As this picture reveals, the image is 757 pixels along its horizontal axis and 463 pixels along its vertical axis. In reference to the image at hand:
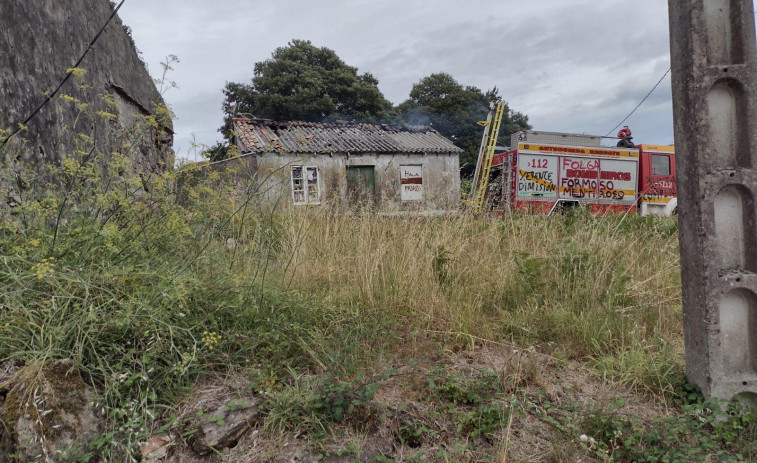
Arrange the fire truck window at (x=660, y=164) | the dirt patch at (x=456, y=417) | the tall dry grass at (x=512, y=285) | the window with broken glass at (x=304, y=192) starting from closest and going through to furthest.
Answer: the dirt patch at (x=456, y=417)
the tall dry grass at (x=512, y=285)
the window with broken glass at (x=304, y=192)
the fire truck window at (x=660, y=164)

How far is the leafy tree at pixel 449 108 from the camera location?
3123cm

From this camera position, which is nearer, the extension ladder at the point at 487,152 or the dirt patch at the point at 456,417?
the dirt patch at the point at 456,417

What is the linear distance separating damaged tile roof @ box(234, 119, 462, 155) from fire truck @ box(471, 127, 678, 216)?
5.38 metres

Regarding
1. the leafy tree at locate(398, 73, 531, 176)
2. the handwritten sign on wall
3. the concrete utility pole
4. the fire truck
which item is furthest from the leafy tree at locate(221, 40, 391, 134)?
the concrete utility pole

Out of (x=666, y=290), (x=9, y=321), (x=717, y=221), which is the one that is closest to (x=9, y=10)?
(x=9, y=321)

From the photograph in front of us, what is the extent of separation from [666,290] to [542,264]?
1012mm

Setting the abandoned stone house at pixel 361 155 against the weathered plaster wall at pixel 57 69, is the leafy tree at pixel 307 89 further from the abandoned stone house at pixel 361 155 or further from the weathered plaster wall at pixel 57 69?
the weathered plaster wall at pixel 57 69

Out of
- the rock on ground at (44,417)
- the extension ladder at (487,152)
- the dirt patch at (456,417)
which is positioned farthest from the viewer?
the extension ladder at (487,152)

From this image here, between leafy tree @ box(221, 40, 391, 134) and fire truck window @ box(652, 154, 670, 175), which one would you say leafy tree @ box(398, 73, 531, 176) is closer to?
leafy tree @ box(221, 40, 391, 134)

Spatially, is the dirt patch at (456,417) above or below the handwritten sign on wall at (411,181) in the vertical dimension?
below

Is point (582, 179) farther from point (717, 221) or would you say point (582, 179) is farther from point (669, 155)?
point (717, 221)

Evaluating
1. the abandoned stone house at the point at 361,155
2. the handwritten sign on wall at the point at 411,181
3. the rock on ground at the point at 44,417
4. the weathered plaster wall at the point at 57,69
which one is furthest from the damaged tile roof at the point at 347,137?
the rock on ground at the point at 44,417

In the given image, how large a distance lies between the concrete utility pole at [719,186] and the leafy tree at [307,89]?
84.0ft

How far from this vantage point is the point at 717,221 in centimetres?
234
